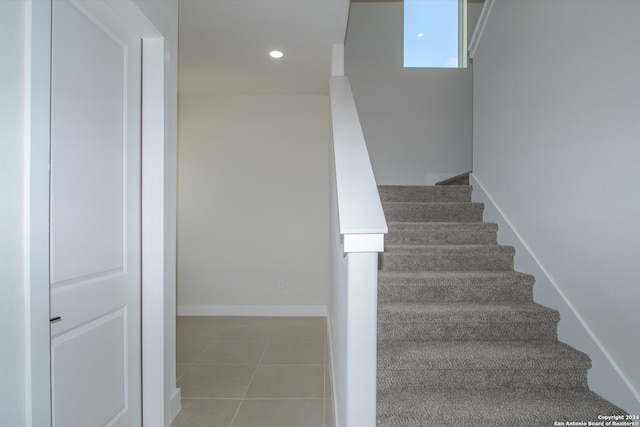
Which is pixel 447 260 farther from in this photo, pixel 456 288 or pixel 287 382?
pixel 287 382

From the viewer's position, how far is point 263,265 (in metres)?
4.05

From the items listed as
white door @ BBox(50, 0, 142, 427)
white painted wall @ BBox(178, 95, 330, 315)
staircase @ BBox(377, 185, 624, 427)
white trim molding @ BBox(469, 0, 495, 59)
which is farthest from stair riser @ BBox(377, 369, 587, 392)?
white trim molding @ BBox(469, 0, 495, 59)

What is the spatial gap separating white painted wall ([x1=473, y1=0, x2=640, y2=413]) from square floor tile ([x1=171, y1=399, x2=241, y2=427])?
193cm

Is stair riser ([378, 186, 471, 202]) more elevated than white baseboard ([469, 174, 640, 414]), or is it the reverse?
stair riser ([378, 186, 471, 202])

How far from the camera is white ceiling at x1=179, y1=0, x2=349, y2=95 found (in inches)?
90.0

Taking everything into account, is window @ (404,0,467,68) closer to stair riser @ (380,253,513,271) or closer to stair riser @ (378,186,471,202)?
stair riser @ (378,186,471,202)

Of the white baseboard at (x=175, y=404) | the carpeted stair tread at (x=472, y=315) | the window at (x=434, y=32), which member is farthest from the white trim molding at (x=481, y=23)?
the white baseboard at (x=175, y=404)

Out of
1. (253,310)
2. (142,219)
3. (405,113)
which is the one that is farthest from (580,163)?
(253,310)

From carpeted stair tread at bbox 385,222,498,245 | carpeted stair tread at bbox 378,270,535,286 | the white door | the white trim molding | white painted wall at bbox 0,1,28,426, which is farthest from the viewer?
the white trim molding

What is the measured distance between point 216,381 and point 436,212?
2.09 metres

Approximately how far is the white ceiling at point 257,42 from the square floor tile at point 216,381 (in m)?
2.53

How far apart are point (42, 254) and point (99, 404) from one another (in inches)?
31.4

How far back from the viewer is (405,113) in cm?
416

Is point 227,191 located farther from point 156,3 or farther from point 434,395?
point 434,395
